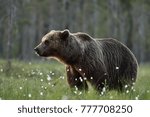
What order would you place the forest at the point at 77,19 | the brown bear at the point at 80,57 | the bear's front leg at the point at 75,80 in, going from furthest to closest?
the forest at the point at 77,19, the bear's front leg at the point at 75,80, the brown bear at the point at 80,57

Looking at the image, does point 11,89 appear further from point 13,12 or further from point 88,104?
point 13,12

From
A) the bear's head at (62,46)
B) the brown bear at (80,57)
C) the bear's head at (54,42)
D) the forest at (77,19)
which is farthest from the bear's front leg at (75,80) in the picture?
the forest at (77,19)

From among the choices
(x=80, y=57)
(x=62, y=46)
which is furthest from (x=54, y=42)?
(x=80, y=57)

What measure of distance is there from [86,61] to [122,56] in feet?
4.40

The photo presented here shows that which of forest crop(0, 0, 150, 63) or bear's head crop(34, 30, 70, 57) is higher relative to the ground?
bear's head crop(34, 30, 70, 57)

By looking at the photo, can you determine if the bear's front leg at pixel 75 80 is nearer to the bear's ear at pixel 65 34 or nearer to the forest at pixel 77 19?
the bear's ear at pixel 65 34

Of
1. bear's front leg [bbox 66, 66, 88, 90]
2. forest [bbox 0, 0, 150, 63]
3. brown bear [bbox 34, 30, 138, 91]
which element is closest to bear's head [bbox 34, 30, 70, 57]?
brown bear [bbox 34, 30, 138, 91]

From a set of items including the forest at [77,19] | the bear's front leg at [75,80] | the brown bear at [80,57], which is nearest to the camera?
the brown bear at [80,57]

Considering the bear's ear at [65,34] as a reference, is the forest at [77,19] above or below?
below

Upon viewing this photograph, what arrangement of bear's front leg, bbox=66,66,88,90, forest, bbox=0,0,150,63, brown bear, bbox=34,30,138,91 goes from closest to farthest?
brown bear, bbox=34,30,138,91, bear's front leg, bbox=66,66,88,90, forest, bbox=0,0,150,63

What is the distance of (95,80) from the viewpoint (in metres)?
9.86

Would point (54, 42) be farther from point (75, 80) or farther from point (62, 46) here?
point (75, 80)

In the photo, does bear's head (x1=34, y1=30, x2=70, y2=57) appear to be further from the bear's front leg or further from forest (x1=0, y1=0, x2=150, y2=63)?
forest (x1=0, y1=0, x2=150, y2=63)

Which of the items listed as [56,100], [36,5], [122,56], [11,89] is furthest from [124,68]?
[36,5]
